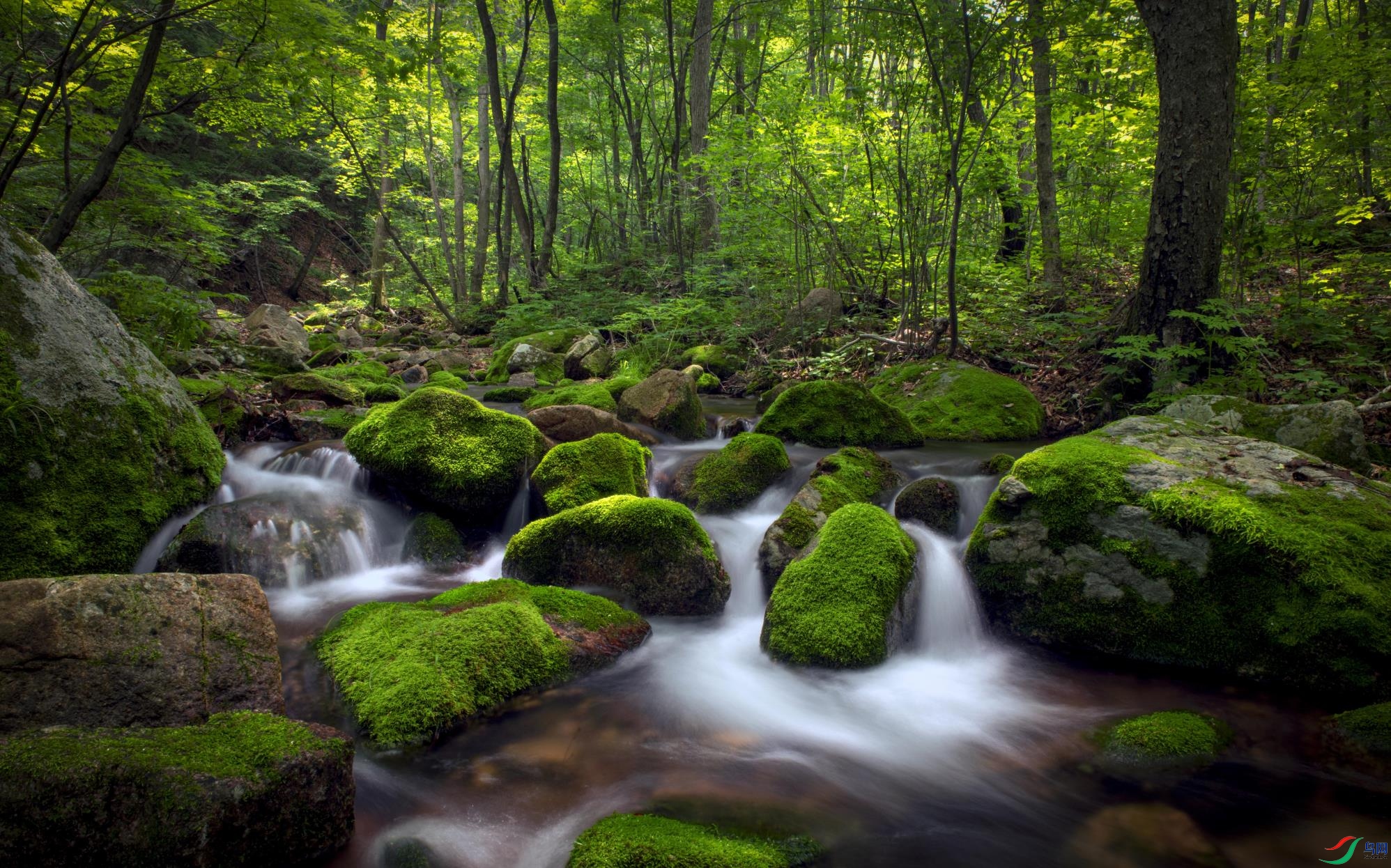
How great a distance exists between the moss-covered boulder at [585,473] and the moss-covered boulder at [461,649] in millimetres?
1433

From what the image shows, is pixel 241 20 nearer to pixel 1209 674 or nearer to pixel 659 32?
pixel 1209 674

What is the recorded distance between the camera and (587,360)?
1273cm

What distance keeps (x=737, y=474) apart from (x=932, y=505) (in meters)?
1.88

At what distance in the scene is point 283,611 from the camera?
4.79 metres

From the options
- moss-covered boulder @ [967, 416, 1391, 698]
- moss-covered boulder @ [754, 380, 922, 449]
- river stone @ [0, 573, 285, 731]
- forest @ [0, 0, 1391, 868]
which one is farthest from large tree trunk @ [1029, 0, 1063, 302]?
river stone @ [0, 573, 285, 731]

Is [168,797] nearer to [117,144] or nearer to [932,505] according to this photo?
Answer: [932,505]

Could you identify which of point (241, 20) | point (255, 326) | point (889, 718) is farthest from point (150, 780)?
point (255, 326)

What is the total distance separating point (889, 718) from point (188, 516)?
18.6 feet

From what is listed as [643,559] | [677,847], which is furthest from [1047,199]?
[677,847]

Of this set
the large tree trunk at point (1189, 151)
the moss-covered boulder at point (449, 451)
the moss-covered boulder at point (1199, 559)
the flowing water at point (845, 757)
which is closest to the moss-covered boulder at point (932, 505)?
the flowing water at point (845, 757)

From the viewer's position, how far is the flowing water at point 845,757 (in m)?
2.71

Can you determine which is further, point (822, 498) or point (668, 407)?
point (668, 407)

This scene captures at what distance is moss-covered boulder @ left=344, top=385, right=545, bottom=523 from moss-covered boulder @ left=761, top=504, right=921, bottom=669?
9.68ft

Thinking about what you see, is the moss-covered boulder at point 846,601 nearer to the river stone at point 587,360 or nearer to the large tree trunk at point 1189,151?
the large tree trunk at point 1189,151
